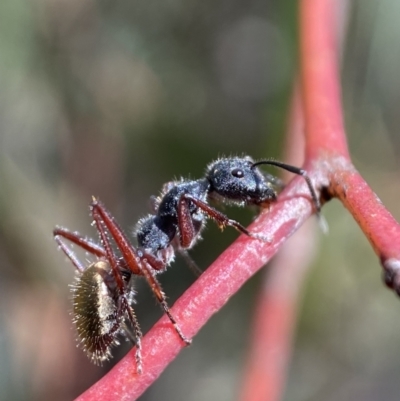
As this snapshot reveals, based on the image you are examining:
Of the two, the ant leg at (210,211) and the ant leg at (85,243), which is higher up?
the ant leg at (85,243)

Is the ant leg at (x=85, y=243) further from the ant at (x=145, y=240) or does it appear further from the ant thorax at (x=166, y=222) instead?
the ant thorax at (x=166, y=222)

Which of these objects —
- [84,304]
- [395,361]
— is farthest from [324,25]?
[395,361]

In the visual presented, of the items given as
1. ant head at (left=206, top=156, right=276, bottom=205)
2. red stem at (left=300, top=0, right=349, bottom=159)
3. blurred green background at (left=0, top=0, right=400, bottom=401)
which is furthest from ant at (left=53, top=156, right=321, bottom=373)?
blurred green background at (left=0, top=0, right=400, bottom=401)

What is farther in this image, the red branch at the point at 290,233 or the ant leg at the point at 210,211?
the ant leg at the point at 210,211

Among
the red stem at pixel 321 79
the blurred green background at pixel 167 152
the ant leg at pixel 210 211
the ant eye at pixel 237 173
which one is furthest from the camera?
the blurred green background at pixel 167 152

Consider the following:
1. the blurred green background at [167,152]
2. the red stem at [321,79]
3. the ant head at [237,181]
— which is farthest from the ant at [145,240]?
the blurred green background at [167,152]

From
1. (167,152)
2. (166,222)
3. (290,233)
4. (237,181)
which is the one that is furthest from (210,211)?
(167,152)
